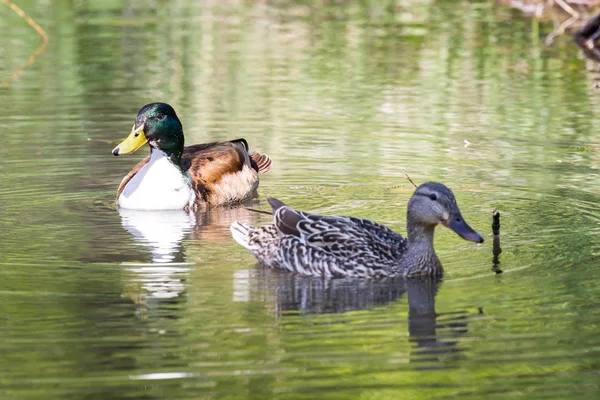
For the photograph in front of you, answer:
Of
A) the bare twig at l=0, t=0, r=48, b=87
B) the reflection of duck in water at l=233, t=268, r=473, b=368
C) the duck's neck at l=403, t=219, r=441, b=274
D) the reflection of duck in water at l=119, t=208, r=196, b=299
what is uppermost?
the bare twig at l=0, t=0, r=48, b=87

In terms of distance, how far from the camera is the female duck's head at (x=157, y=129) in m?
12.6

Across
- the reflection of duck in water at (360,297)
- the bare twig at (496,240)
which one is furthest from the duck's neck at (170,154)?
the bare twig at (496,240)

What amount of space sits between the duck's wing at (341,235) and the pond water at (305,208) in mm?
277

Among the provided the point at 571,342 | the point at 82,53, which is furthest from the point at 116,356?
the point at 82,53

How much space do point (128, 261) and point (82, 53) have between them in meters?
12.7

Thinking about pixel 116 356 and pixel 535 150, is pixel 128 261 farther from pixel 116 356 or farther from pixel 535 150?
pixel 535 150

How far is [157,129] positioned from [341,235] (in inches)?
151

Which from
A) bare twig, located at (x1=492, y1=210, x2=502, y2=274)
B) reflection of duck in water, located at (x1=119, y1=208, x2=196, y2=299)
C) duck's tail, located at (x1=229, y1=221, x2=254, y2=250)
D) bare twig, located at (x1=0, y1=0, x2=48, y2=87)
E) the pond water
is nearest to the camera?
the pond water

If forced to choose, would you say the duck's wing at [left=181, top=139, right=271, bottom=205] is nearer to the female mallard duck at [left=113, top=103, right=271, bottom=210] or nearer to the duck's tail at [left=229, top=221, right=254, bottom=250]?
the female mallard duck at [left=113, top=103, right=271, bottom=210]

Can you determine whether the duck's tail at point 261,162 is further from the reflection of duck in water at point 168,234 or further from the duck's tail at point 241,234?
the duck's tail at point 241,234

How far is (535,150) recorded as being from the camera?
14391mm

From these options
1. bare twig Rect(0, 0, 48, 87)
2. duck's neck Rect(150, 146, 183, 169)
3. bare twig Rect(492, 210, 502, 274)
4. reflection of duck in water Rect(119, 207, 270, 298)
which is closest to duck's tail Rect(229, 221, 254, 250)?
reflection of duck in water Rect(119, 207, 270, 298)

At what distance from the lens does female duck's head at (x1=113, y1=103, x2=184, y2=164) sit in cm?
1259

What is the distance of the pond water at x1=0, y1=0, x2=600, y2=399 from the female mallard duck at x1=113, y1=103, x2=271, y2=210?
0.24 m
